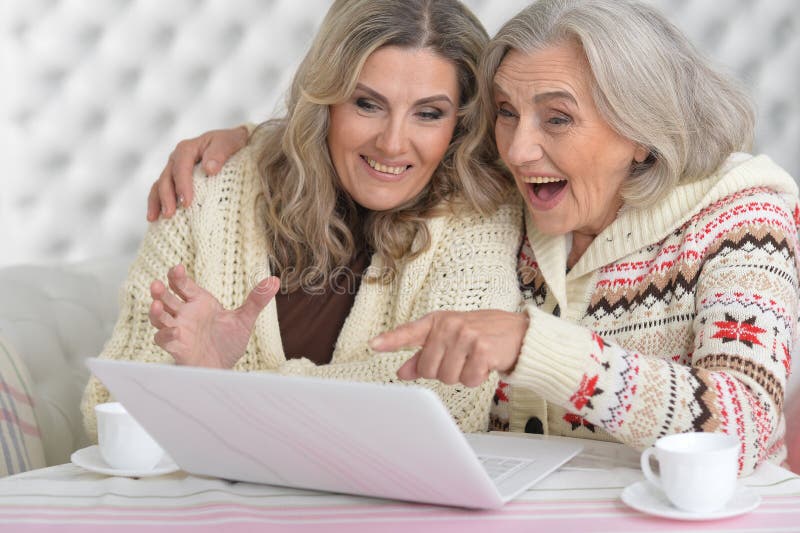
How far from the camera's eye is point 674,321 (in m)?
1.63

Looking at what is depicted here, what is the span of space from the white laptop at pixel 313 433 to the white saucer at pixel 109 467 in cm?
4

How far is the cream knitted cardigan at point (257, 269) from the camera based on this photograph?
1.84 meters

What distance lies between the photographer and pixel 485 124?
1.86 meters

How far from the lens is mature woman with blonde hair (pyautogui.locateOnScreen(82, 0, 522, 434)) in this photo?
1.82m

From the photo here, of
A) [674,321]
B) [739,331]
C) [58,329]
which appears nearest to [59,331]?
[58,329]

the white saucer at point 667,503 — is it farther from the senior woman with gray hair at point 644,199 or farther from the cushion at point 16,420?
the cushion at point 16,420

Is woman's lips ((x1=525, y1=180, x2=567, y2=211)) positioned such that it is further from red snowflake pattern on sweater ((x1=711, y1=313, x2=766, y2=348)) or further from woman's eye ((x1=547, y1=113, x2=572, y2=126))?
red snowflake pattern on sweater ((x1=711, y1=313, x2=766, y2=348))

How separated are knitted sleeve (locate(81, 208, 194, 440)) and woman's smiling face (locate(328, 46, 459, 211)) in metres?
0.33

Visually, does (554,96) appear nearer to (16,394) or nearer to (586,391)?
(586,391)

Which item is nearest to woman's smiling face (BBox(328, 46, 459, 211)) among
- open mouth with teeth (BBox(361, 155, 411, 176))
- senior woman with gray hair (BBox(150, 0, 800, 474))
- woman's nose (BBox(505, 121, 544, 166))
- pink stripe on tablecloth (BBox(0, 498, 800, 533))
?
open mouth with teeth (BBox(361, 155, 411, 176))

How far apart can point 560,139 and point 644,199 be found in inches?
6.7

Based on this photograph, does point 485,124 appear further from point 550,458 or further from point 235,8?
point 235,8

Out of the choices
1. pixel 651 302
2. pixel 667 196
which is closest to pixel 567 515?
pixel 651 302

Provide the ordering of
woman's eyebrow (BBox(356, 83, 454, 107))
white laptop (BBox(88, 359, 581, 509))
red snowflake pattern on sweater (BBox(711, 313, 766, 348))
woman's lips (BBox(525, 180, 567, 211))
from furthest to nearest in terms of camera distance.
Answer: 1. woman's eyebrow (BBox(356, 83, 454, 107))
2. woman's lips (BBox(525, 180, 567, 211))
3. red snowflake pattern on sweater (BBox(711, 313, 766, 348))
4. white laptop (BBox(88, 359, 581, 509))
